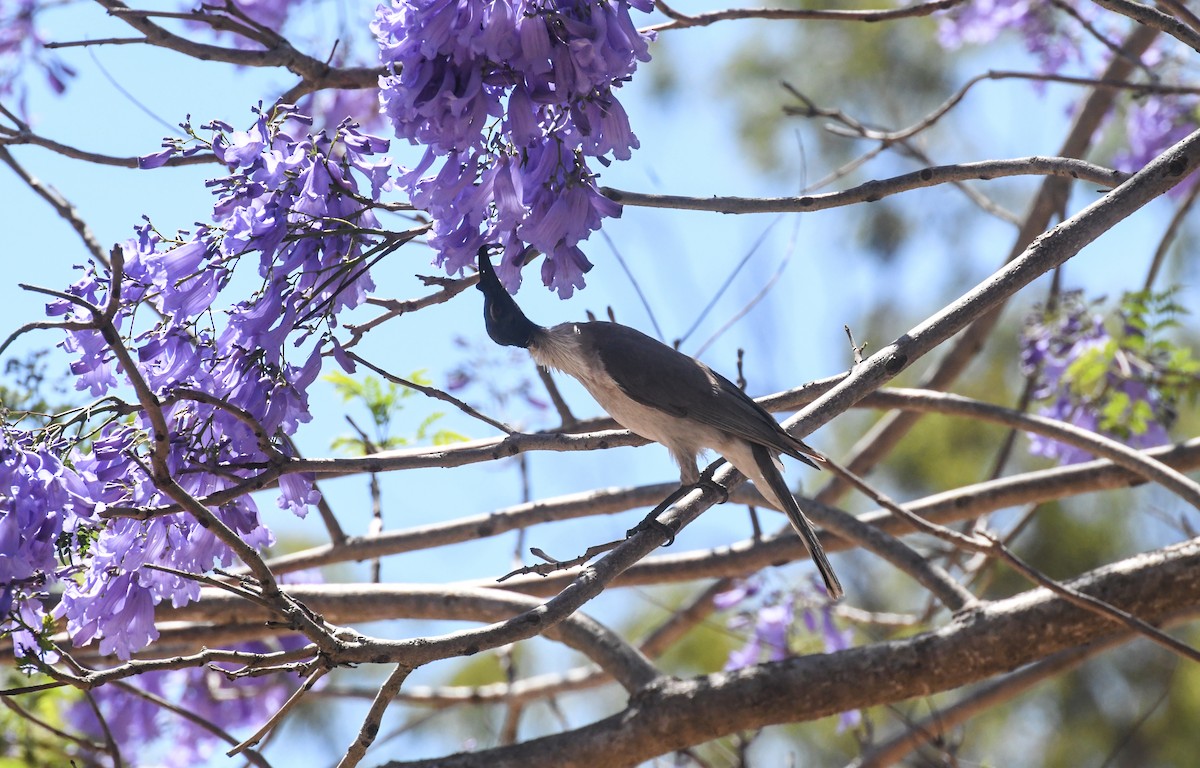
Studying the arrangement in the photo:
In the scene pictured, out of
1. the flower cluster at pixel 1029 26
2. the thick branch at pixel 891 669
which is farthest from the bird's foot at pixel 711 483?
the flower cluster at pixel 1029 26

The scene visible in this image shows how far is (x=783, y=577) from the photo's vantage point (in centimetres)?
518

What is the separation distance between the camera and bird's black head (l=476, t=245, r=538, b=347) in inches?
126

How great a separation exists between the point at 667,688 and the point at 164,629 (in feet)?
5.16

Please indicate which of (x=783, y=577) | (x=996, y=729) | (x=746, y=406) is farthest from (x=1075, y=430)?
(x=996, y=729)

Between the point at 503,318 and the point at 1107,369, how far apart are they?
7.64 ft

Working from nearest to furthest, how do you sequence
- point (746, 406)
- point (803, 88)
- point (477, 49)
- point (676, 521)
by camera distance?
point (477, 49) → point (676, 521) → point (746, 406) → point (803, 88)

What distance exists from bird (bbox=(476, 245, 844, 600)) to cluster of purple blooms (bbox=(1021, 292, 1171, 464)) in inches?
67.2

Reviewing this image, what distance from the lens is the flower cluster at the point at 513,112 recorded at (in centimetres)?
209

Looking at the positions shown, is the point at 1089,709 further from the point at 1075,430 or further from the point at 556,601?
the point at 556,601

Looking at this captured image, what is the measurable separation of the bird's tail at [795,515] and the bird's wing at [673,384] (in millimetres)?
57

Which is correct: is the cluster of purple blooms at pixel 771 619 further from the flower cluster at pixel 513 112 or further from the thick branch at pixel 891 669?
the flower cluster at pixel 513 112

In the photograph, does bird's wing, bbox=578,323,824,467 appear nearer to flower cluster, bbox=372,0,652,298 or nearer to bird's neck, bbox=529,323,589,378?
bird's neck, bbox=529,323,589,378

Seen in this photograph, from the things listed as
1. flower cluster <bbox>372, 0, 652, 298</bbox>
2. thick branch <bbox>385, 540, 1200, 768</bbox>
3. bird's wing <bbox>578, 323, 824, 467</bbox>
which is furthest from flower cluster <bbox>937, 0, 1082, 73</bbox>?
flower cluster <bbox>372, 0, 652, 298</bbox>

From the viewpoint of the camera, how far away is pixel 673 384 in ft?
10.9
